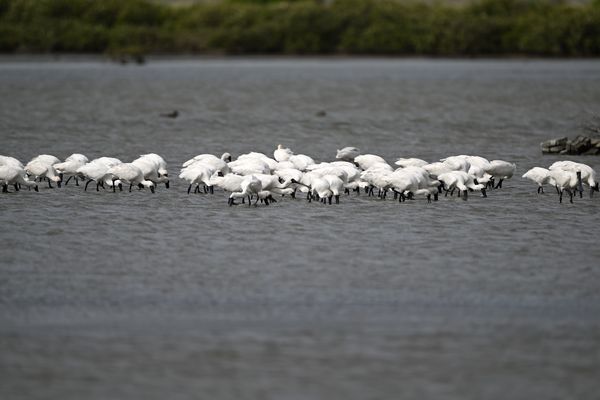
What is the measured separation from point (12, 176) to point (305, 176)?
13.3ft

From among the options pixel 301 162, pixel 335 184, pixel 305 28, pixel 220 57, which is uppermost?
pixel 305 28

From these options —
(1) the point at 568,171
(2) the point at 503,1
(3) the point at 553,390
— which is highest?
(2) the point at 503,1

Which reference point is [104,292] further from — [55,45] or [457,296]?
[55,45]

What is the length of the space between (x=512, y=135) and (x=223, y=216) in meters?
14.9

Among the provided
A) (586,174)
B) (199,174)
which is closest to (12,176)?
(199,174)

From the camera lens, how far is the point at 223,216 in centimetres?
1518

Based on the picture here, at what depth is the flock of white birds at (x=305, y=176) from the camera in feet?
52.0

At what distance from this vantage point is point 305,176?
52.9ft

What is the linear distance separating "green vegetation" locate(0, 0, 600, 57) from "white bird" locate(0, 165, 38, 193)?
6825 centimetres

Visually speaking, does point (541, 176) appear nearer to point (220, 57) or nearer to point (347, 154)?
point (347, 154)

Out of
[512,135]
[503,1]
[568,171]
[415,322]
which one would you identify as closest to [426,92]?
[512,135]

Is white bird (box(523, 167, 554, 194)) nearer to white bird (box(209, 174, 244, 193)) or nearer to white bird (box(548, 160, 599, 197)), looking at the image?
white bird (box(548, 160, 599, 197))

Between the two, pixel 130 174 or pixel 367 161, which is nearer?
pixel 130 174

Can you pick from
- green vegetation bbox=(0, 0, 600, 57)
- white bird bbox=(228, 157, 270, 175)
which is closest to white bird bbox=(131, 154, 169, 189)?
white bird bbox=(228, 157, 270, 175)
